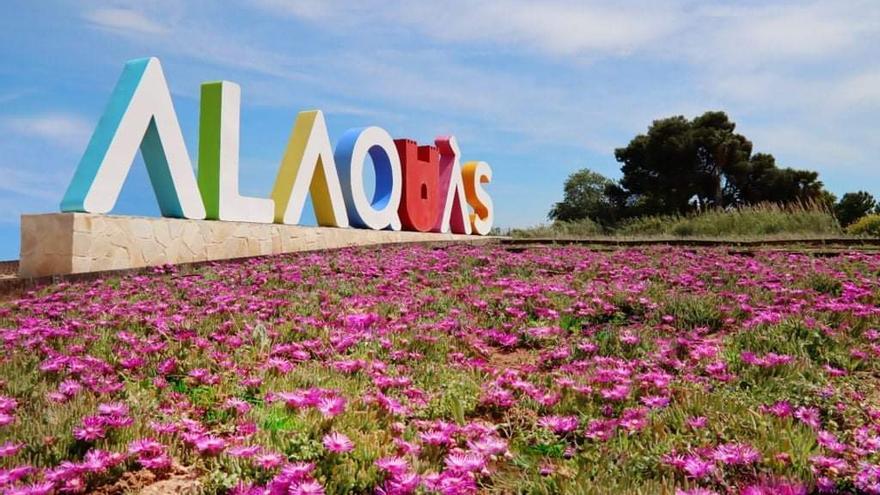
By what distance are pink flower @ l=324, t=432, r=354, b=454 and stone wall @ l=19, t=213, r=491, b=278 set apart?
8202 millimetres

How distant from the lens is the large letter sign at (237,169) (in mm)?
10406

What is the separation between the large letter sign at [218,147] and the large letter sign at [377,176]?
4.01 meters

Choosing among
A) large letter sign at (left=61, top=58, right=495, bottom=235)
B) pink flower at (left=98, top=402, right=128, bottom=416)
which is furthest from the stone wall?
pink flower at (left=98, top=402, right=128, bottom=416)

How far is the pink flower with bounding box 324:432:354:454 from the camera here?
265cm

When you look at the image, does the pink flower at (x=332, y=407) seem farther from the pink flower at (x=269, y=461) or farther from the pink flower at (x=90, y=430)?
the pink flower at (x=90, y=430)

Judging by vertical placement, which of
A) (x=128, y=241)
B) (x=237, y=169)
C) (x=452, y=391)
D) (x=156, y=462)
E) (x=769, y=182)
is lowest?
(x=156, y=462)

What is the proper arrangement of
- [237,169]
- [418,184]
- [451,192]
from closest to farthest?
[237,169]
[418,184]
[451,192]

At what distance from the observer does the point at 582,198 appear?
164 feet

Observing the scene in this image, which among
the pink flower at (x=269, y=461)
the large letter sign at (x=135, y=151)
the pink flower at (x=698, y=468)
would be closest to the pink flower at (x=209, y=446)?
the pink flower at (x=269, y=461)

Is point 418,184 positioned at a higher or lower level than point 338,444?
higher

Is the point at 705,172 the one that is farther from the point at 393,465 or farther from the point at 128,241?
the point at 393,465

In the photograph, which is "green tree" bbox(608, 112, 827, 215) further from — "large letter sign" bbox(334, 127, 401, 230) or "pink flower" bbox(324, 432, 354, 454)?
"pink flower" bbox(324, 432, 354, 454)

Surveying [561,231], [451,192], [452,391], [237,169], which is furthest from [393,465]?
[561,231]

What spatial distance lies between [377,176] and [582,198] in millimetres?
34020
